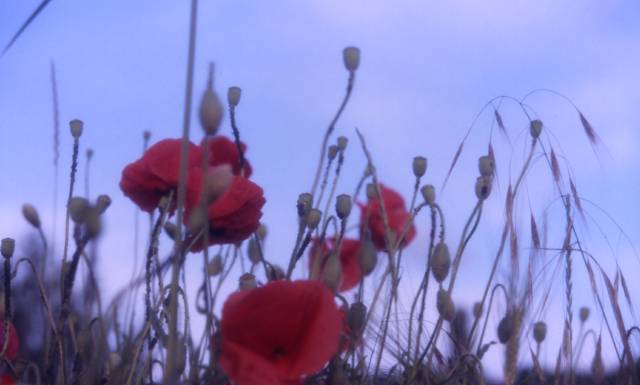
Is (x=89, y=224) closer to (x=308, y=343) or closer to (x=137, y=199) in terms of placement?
(x=308, y=343)

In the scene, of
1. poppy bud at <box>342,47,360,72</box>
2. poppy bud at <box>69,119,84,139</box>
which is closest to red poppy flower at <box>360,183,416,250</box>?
poppy bud at <box>69,119,84,139</box>

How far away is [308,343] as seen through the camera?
84cm

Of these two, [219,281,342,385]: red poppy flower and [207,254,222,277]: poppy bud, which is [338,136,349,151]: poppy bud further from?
[219,281,342,385]: red poppy flower

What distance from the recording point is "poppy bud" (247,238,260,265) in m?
1.19

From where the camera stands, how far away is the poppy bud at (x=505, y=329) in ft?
3.22

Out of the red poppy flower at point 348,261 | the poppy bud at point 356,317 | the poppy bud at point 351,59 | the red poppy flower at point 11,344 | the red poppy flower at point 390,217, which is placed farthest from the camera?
the red poppy flower at point 390,217

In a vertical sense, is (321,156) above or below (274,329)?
above

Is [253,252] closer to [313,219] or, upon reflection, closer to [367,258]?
[313,219]

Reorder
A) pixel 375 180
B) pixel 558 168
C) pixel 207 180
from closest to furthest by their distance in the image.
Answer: pixel 207 180 → pixel 375 180 → pixel 558 168

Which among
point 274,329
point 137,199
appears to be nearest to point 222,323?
point 274,329

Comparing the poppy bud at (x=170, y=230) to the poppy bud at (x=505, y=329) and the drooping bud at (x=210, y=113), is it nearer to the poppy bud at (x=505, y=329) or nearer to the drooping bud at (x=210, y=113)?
the poppy bud at (x=505, y=329)

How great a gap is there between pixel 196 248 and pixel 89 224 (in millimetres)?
461

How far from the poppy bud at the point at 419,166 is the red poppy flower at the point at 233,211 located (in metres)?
0.18

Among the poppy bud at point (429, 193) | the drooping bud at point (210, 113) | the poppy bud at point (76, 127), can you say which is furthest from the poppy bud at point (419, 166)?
the drooping bud at point (210, 113)
